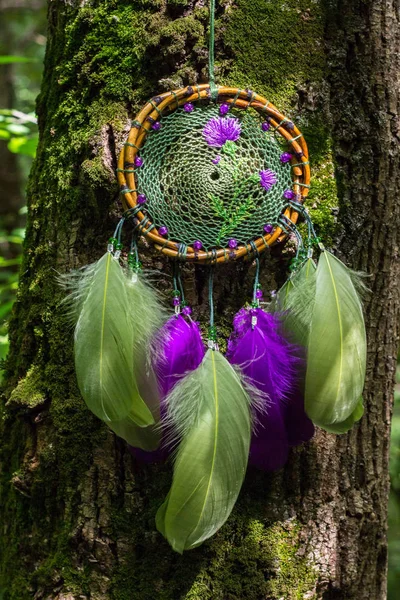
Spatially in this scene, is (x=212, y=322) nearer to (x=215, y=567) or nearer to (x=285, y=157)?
(x=285, y=157)

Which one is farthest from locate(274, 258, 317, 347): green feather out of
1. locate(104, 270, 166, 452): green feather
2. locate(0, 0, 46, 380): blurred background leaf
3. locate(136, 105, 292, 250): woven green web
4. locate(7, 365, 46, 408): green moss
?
locate(0, 0, 46, 380): blurred background leaf

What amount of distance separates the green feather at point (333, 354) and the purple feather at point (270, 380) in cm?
5

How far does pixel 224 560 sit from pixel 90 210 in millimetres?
737

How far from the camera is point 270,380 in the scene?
3.54 feet

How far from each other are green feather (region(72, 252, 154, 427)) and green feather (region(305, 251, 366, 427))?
301 millimetres

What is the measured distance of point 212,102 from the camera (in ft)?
3.78

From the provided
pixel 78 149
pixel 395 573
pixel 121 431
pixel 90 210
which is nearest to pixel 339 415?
pixel 121 431

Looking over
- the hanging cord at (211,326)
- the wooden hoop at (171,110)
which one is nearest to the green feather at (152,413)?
the hanging cord at (211,326)

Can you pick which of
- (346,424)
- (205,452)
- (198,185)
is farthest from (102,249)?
(346,424)

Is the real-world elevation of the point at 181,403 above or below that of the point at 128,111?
below

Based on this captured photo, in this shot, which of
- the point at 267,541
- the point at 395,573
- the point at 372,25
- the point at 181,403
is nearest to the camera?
the point at 181,403

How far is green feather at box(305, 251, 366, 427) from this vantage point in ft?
3.41

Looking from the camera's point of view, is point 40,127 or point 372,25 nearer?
point 372,25

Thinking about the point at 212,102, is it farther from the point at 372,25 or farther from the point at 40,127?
the point at 40,127
